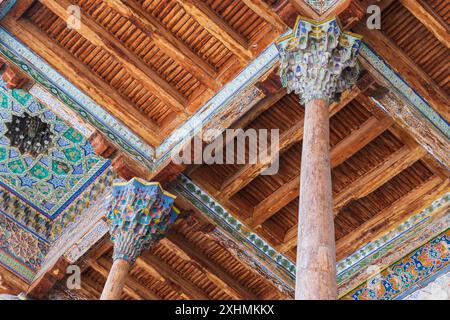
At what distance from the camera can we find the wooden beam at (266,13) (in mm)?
9242

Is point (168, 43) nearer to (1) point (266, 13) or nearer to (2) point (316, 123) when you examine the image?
(1) point (266, 13)

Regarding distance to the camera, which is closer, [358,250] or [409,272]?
[409,272]

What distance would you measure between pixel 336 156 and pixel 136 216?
2.67 m

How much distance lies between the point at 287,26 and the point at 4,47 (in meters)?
3.39

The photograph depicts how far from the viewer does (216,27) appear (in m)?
9.59

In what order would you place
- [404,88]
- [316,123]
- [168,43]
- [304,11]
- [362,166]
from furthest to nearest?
[362,166], [168,43], [404,88], [304,11], [316,123]

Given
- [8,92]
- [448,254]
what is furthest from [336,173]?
[8,92]

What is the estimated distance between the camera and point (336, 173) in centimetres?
1066

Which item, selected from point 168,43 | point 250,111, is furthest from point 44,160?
point 250,111

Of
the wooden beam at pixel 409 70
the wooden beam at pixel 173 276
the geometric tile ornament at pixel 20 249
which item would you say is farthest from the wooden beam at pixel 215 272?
the wooden beam at pixel 409 70

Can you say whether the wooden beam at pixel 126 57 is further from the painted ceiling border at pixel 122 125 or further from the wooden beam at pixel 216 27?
the wooden beam at pixel 216 27

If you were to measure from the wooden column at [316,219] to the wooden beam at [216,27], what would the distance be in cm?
186
